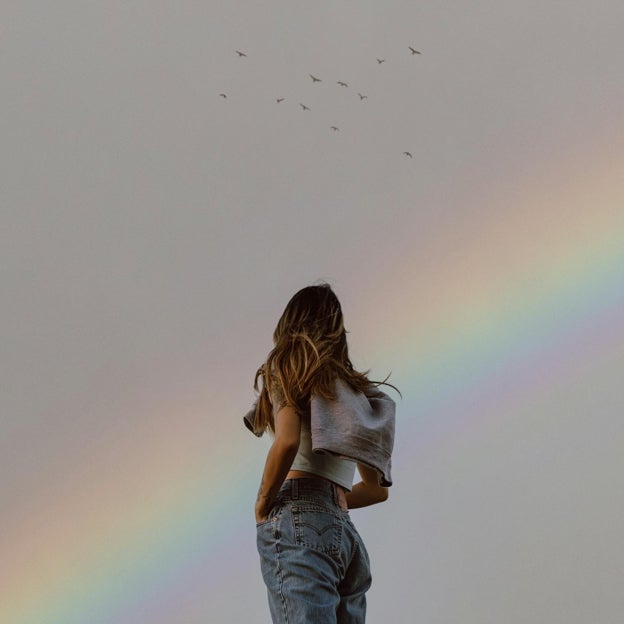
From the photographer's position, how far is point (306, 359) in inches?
77.7

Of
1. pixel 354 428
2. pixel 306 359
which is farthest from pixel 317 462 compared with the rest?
pixel 306 359

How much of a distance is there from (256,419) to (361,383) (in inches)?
10.9

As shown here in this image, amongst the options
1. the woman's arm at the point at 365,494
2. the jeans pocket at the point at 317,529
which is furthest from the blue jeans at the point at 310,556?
the woman's arm at the point at 365,494

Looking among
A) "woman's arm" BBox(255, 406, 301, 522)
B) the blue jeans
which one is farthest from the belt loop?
"woman's arm" BBox(255, 406, 301, 522)

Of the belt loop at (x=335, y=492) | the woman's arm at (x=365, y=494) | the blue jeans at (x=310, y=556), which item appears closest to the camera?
the blue jeans at (x=310, y=556)

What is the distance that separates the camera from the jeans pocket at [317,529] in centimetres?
183

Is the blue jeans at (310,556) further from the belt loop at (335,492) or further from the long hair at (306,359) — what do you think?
the long hair at (306,359)

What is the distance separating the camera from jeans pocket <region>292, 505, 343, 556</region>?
1.83 metres

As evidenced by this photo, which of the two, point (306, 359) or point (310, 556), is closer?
point (310, 556)

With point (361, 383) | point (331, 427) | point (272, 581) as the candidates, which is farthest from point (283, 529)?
point (361, 383)

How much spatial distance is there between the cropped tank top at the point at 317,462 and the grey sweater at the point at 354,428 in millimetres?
48

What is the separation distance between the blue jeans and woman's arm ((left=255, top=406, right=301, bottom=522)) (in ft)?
0.09

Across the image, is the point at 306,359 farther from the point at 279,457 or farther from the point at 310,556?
the point at 310,556

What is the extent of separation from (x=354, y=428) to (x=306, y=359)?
197mm
